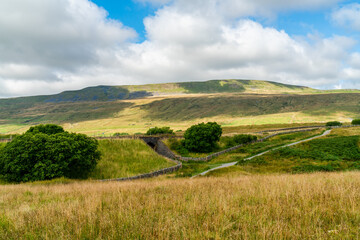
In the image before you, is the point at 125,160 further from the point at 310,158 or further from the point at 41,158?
the point at 310,158

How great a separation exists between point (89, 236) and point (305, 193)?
19.1ft

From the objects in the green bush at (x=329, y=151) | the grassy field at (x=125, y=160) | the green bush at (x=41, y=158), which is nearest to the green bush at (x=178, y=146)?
the grassy field at (x=125, y=160)

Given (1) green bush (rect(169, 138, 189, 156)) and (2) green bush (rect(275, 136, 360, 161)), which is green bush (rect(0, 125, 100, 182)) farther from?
(2) green bush (rect(275, 136, 360, 161))

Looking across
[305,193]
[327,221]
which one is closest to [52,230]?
[327,221]

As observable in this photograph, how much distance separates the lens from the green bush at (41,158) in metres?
28.0

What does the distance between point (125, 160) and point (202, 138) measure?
28112 millimetres

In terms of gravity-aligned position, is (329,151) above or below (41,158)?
below

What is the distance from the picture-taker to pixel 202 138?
63.0 meters

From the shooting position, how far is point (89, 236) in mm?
3699

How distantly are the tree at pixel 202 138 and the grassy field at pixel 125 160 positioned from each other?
1757 centimetres

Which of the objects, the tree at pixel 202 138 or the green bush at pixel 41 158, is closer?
the green bush at pixel 41 158

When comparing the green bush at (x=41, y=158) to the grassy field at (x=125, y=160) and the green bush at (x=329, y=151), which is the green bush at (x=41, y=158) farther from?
the green bush at (x=329, y=151)

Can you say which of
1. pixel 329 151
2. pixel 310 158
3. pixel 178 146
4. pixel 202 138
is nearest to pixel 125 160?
pixel 178 146

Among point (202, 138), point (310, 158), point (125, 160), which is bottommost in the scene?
point (125, 160)
